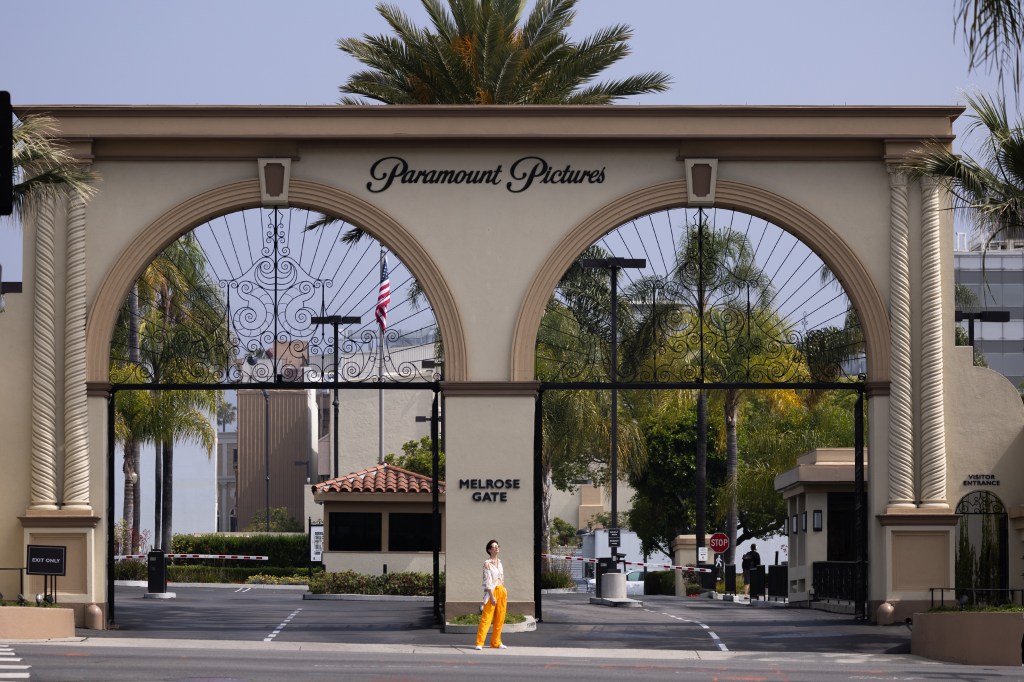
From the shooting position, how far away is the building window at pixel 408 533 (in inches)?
1826

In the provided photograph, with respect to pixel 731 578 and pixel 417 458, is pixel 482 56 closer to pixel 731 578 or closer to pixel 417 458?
pixel 731 578

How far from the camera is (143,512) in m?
92.8

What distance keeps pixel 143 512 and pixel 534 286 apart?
227ft

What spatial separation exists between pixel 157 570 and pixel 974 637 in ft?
79.4

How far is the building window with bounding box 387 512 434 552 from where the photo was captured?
4638 centimetres

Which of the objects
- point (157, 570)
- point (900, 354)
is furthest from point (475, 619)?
point (157, 570)

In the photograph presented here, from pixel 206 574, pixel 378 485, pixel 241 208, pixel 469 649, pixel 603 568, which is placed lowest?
pixel 206 574

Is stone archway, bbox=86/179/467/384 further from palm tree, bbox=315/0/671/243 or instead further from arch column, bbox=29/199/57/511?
palm tree, bbox=315/0/671/243

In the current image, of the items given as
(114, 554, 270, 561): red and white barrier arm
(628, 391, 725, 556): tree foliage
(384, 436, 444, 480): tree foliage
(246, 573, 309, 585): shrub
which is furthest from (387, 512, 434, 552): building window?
(628, 391, 725, 556): tree foliage

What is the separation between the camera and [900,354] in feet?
92.2

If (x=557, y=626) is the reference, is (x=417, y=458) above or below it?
above

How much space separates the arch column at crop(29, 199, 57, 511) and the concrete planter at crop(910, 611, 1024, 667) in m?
14.6

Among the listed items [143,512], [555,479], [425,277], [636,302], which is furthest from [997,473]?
[143,512]

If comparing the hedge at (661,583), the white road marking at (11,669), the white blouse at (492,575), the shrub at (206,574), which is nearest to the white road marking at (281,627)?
the white blouse at (492,575)
